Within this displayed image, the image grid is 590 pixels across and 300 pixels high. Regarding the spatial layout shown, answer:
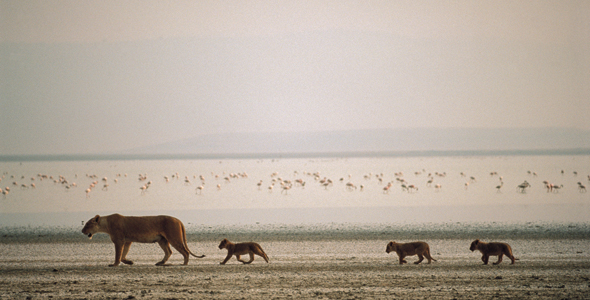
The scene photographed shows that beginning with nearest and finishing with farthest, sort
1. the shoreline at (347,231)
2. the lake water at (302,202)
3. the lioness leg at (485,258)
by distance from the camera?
the lioness leg at (485,258) < the shoreline at (347,231) < the lake water at (302,202)

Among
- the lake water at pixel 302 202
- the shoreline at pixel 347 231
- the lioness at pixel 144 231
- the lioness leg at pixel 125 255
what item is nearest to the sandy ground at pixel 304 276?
the lioness leg at pixel 125 255

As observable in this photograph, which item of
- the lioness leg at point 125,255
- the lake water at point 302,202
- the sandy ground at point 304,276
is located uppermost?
the lake water at point 302,202

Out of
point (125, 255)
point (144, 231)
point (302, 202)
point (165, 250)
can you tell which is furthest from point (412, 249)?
point (302, 202)

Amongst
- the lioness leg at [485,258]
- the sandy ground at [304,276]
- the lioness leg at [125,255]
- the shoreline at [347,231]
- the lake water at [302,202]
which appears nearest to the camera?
the sandy ground at [304,276]

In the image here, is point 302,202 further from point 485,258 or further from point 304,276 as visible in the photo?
point 304,276

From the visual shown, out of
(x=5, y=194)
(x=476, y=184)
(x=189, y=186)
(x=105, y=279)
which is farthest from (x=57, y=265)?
(x=476, y=184)

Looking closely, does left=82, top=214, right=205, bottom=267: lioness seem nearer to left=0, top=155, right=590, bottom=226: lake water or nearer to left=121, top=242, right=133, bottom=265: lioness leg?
left=121, top=242, right=133, bottom=265: lioness leg

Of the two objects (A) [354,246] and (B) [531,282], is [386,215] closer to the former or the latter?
(A) [354,246]

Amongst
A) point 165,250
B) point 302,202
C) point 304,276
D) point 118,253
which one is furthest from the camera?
point 302,202

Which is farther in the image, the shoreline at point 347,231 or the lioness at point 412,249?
the shoreline at point 347,231

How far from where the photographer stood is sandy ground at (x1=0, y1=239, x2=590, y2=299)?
11125 mm

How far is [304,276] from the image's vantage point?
41.9 ft

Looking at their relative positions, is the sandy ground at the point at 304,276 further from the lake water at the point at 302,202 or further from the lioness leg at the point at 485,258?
the lake water at the point at 302,202

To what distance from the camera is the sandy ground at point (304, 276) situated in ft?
36.5
